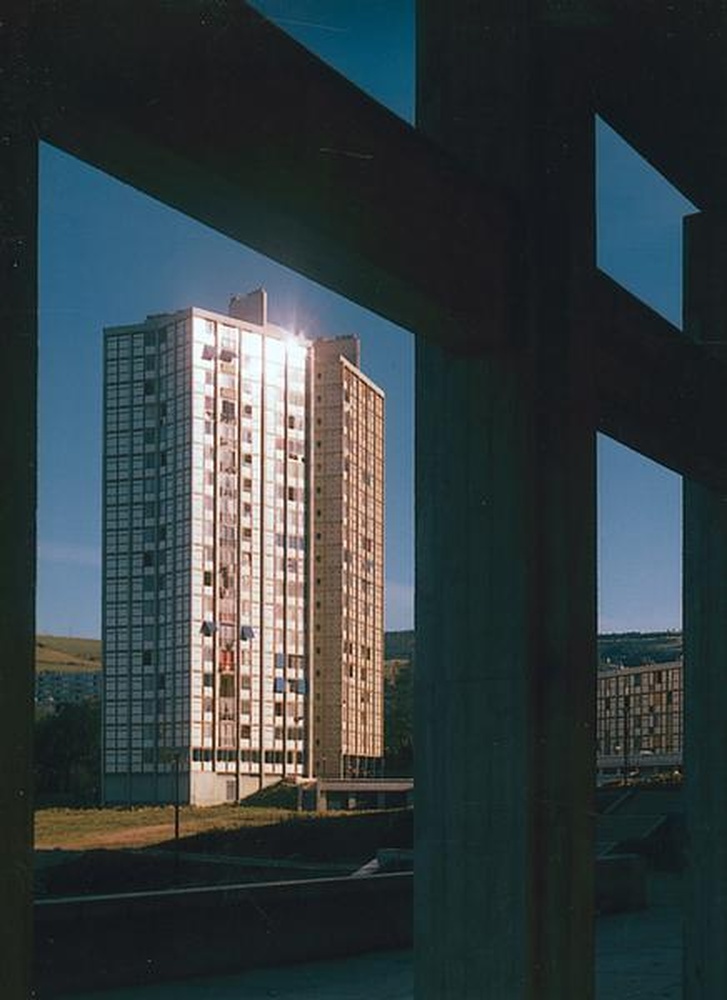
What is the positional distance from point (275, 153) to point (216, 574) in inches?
2615

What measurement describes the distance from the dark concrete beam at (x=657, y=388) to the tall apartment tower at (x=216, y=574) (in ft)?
196

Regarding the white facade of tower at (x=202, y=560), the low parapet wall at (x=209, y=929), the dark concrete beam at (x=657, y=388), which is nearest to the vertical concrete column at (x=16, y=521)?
the dark concrete beam at (x=657, y=388)

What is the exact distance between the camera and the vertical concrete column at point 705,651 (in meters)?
8.57

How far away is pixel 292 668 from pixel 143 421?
49.8ft

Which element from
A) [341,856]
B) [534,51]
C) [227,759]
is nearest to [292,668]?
[227,759]

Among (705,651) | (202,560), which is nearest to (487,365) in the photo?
(705,651)

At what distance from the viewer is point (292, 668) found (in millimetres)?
72312

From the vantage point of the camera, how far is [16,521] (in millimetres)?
3012

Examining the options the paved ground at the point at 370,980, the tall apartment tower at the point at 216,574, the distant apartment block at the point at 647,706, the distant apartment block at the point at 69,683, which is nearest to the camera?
the paved ground at the point at 370,980

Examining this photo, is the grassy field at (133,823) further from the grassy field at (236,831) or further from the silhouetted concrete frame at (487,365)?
the silhouetted concrete frame at (487,365)

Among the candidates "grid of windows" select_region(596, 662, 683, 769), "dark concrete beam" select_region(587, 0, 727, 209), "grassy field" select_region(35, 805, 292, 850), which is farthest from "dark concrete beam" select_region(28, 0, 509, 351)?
"grid of windows" select_region(596, 662, 683, 769)

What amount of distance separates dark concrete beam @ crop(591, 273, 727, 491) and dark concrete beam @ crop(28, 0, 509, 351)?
923mm

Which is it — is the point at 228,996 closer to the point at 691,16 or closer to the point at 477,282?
the point at 477,282

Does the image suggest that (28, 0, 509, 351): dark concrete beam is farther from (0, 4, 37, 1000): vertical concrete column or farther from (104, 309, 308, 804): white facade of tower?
(104, 309, 308, 804): white facade of tower
